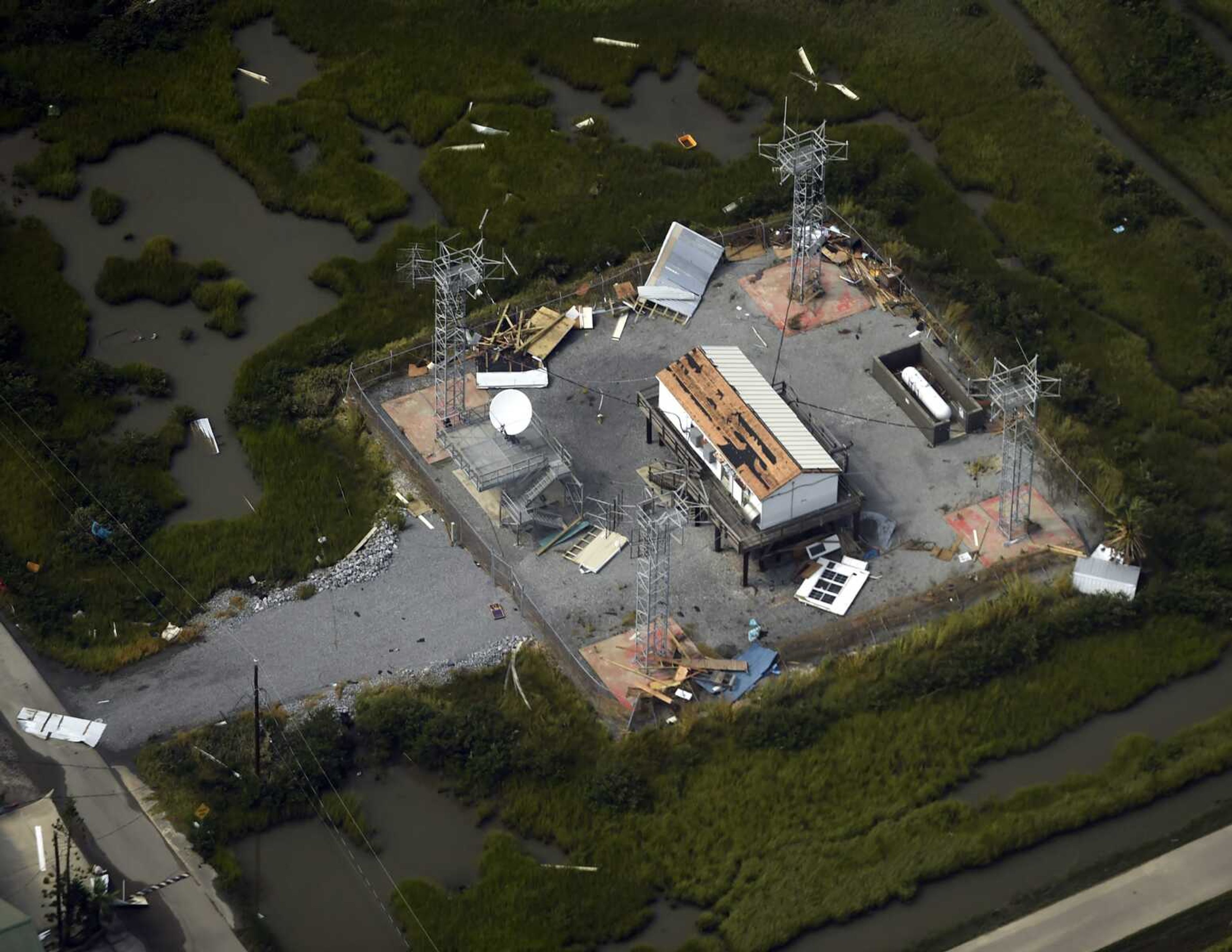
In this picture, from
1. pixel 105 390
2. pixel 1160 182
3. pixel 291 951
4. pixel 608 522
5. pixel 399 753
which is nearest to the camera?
pixel 291 951

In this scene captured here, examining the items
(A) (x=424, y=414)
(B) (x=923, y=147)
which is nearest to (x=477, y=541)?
(A) (x=424, y=414)

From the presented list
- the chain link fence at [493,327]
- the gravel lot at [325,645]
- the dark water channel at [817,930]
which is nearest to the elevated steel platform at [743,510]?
the chain link fence at [493,327]

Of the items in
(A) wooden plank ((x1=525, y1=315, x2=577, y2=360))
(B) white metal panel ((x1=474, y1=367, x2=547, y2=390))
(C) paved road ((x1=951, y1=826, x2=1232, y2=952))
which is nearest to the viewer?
(C) paved road ((x1=951, y1=826, x2=1232, y2=952))

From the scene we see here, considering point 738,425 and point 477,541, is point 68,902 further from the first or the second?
point 738,425

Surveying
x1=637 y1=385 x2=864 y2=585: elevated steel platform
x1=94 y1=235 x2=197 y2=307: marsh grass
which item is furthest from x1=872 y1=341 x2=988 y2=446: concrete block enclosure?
x1=94 y1=235 x2=197 y2=307: marsh grass

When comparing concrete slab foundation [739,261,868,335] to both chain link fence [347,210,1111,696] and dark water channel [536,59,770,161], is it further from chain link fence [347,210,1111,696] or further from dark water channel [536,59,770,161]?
dark water channel [536,59,770,161]

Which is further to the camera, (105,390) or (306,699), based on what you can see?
(105,390)

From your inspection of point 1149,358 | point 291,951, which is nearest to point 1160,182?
point 1149,358

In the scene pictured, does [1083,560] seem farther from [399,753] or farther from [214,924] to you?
[214,924]
